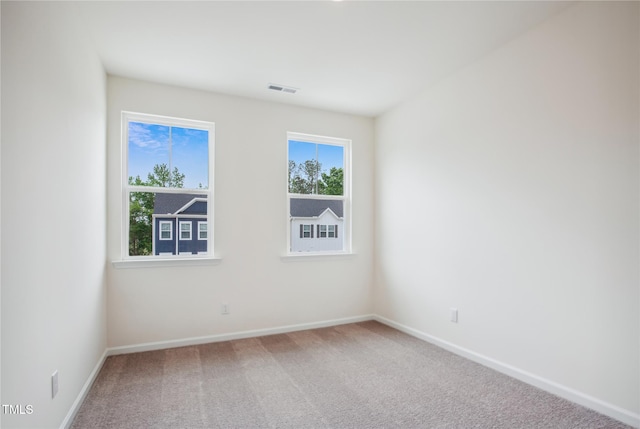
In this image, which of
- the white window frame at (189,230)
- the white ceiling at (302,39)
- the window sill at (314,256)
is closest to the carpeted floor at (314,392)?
the window sill at (314,256)

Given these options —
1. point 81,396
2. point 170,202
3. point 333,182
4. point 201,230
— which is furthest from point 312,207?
point 81,396

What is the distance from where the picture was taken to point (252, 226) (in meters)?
3.85

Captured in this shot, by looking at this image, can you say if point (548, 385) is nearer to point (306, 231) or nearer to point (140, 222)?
point (306, 231)

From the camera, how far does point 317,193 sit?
14.1 feet

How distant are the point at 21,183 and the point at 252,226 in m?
2.39

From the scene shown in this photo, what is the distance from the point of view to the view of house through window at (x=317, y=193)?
417cm

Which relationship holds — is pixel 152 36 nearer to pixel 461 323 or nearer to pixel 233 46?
pixel 233 46

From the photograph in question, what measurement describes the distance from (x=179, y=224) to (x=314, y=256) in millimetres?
1561

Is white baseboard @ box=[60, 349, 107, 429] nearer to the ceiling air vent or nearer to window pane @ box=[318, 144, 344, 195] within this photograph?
window pane @ box=[318, 144, 344, 195]

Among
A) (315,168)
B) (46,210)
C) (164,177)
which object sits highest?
(315,168)

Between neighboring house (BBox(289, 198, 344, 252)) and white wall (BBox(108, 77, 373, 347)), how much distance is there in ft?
0.56

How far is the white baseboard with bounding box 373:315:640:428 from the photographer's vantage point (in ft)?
6.92

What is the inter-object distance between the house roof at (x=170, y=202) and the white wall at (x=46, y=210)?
0.82m

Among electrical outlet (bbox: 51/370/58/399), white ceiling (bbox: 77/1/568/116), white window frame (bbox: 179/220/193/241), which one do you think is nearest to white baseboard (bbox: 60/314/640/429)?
electrical outlet (bbox: 51/370/58/399)
